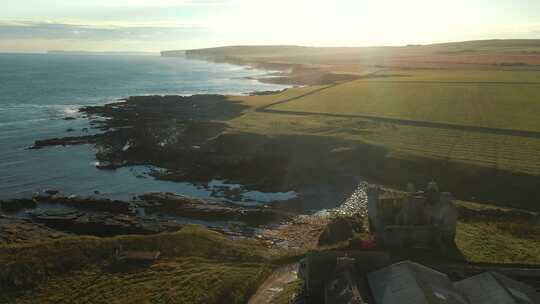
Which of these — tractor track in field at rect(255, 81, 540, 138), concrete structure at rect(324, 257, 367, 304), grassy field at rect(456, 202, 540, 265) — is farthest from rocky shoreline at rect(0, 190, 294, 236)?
tractor track in field at rect(255, 81, 540, 138)

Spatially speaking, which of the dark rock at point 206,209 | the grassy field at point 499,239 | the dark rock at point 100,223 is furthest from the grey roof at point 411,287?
the dark rock at point 100,223

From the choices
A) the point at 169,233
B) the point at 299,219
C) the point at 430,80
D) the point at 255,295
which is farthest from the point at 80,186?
the point at 430,80

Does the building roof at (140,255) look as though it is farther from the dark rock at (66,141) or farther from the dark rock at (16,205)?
the dark rock at (66,141)

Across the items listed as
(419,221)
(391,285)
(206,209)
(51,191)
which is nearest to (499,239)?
(419,221)

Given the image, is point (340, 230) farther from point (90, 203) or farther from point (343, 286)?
point (90, 203)

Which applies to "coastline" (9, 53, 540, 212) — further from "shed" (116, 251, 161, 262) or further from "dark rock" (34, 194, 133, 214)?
"shed" (116, 251, 161, 262)

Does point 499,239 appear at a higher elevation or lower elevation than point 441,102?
lower
